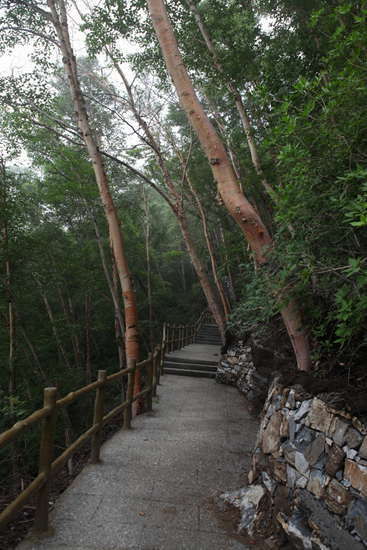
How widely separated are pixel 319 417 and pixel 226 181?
2528 millimetres

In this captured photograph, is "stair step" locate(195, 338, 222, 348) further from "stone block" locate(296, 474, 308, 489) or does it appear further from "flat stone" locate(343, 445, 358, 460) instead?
"flat stone" locate(343, 445, 358, 460)

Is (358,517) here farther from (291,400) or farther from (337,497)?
(291,400)

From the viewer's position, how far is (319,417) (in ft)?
7.71

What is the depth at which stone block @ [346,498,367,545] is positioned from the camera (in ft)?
5.81

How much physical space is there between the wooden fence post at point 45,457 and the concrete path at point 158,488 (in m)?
A: 0.12

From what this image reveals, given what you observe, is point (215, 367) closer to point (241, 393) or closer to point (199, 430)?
point (241, 393)

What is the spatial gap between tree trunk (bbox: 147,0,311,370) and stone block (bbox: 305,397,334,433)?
817 millimetres

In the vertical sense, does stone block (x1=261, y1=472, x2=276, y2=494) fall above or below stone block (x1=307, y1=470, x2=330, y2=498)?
below

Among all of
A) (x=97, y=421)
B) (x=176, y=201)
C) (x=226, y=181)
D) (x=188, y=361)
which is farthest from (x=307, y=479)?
(x=176, y=201)

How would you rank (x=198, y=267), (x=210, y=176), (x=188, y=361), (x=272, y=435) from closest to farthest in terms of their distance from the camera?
(x=272, y=435) → (x=188, y=361) → (x=198, y=267) → (x=210, y=176)

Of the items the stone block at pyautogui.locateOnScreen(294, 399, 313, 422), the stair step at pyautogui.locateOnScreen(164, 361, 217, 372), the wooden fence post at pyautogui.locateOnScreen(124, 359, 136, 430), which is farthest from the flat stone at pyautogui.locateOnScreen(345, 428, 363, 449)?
the stair step at pyautogui.locateOnScreen(164, 361, 217, 372)

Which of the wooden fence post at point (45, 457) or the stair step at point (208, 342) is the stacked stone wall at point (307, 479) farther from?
the stair step at point (208, 342)

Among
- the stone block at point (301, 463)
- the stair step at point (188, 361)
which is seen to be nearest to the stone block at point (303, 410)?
the stone block at point (301, 463)

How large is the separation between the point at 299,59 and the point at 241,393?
7.03 metres
